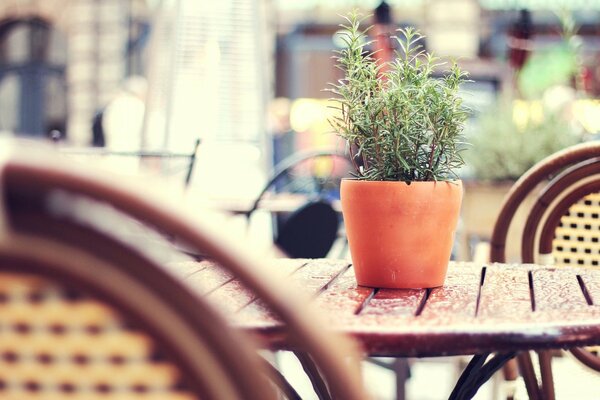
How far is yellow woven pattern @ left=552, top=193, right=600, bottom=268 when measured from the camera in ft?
6.47

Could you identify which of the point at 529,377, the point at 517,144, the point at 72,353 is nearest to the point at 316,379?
the point at 529,377

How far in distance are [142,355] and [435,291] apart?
759 millimetres

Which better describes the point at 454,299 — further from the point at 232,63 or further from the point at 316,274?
the point at 232,63

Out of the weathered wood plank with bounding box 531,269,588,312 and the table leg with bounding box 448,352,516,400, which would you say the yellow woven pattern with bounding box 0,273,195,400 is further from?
the table leg with bounding box 448,352,516,400

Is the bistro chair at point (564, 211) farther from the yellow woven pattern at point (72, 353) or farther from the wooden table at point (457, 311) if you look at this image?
the yellow woven pattern at point (72, 353)

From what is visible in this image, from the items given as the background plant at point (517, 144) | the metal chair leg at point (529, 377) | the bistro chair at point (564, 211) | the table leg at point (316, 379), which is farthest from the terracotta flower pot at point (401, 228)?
the background plant at point (517, 144)

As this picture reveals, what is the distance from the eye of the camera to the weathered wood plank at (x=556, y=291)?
126cm

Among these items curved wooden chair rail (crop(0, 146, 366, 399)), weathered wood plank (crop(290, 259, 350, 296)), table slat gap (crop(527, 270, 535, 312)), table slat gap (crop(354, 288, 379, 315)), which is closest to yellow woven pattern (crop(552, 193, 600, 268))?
table slat gap (crop(527, 270, 535, 312))

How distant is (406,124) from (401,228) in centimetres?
16

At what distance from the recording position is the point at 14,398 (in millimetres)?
743

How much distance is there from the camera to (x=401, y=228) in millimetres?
1378

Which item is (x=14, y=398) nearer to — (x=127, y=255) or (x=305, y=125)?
(x=127, y=255)

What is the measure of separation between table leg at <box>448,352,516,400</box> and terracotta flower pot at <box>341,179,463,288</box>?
14 cm

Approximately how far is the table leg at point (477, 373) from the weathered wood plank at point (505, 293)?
97 mm
